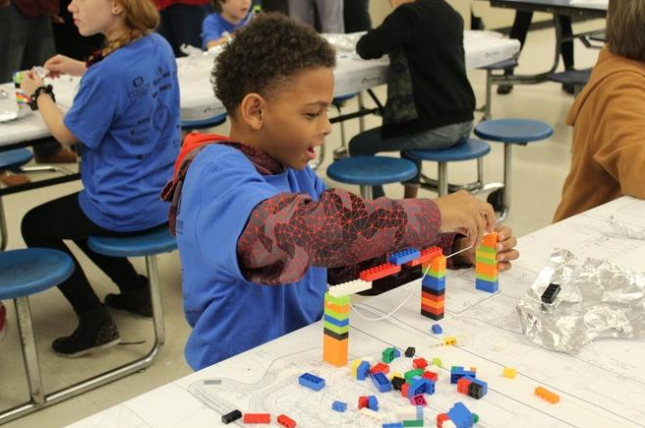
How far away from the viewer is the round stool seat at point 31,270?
7.70 ft

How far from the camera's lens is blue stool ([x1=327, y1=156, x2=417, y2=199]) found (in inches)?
127

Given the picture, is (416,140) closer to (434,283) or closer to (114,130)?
(114,130)

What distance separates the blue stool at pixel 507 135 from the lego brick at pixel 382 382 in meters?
2.59

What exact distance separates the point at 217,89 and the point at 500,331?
2.14ft

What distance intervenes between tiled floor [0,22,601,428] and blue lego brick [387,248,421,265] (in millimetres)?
1507

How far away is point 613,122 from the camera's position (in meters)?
2.09

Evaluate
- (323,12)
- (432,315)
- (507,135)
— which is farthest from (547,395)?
(323,12)

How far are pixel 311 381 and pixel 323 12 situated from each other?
448 centimetres

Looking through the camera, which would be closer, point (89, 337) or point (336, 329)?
point (336, 329)

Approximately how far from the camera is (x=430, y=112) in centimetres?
354

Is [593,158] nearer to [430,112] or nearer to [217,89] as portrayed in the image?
[217,89]

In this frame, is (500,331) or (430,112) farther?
(430,112)

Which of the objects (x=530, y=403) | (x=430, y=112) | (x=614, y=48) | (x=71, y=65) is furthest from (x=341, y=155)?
(x=530, y=403)

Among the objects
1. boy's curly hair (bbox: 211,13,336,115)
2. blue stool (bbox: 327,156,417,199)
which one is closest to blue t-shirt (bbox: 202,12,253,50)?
blue stool (bbox: 327,156,417,199)
